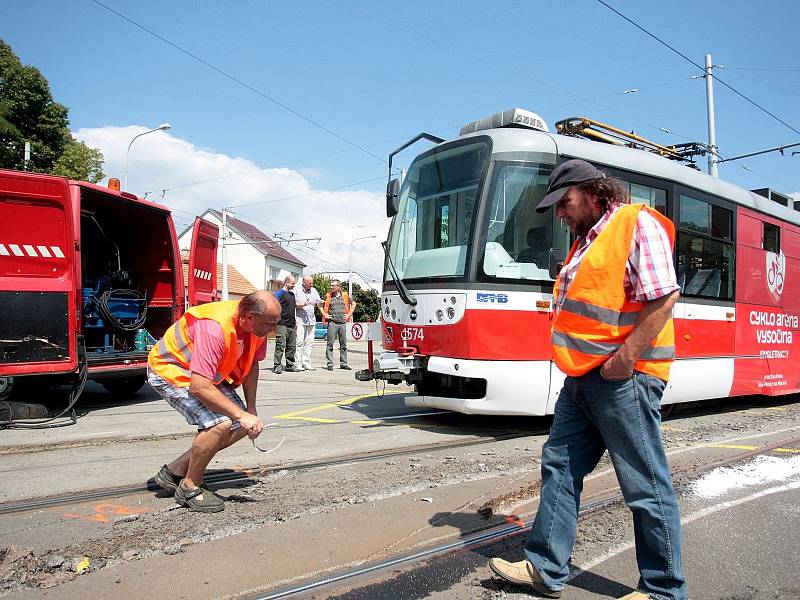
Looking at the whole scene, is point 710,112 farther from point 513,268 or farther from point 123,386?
point 123,386

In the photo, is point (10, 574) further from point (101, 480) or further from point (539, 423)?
point (539, 423)

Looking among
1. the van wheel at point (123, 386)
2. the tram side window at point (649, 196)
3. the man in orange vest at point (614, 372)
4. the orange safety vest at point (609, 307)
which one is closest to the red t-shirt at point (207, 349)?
the man in orange vest at point (614, 372)

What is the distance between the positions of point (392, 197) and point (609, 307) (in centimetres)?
444

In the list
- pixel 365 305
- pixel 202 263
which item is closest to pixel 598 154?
pixel 202 263

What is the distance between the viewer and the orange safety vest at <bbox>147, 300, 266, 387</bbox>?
3814 millimetres

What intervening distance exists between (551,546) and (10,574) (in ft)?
8.15

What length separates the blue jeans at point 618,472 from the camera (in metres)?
2.50

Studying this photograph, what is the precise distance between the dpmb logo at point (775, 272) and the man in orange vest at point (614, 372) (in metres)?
7.67

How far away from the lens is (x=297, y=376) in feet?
37.9

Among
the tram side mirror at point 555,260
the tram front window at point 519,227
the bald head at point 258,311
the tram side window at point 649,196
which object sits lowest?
the bald head at point 258,311

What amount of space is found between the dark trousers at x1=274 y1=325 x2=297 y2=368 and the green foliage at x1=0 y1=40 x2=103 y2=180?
18785mm

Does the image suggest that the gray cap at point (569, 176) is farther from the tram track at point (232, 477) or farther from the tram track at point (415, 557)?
the tram track at point (232, 477)

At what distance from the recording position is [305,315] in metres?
12.5

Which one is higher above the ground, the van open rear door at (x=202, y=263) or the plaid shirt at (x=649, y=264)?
the van open rear door at (x=202, y=263)
